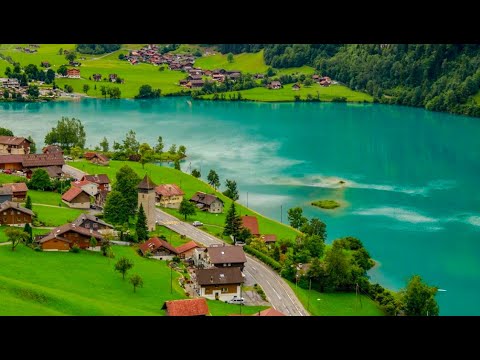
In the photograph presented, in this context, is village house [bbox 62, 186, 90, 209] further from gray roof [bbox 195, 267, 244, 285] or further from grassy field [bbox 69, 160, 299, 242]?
gray roof [bbox 195, 267, 244, 285]

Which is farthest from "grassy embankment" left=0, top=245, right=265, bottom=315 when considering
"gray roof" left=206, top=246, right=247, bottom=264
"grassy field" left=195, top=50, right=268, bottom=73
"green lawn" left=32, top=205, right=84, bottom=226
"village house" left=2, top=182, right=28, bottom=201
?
"grassy field" left=195, top=50, right=268, bottom=73

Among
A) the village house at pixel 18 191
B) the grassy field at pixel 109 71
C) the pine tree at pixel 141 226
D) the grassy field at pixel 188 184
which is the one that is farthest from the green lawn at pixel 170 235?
the grassy field at pixel 109 71

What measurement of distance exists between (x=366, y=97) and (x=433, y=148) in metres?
21.4

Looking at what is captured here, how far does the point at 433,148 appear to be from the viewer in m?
44.2

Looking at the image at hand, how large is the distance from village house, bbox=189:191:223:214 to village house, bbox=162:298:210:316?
1234 centimetres

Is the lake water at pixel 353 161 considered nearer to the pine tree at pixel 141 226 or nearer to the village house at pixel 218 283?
the village house at pixel 218 283

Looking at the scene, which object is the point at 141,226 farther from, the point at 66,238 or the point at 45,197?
the point at 45,197

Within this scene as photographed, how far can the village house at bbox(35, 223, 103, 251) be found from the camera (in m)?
19.1

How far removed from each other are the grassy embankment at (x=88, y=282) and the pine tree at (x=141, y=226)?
50.0 inches

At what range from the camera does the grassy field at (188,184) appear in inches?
1005

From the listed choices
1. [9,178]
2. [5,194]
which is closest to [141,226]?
[5,194]

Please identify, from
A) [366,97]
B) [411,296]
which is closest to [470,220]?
[411,296]

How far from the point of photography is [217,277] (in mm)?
17875

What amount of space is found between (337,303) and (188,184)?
13978mm
